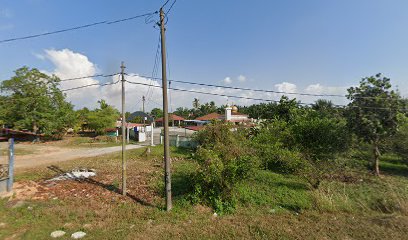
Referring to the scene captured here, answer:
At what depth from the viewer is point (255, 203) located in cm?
875

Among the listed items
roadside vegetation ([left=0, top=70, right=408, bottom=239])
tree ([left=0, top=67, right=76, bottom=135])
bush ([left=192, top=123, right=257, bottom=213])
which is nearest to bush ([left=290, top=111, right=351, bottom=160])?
roadside vegetation ([left=0, top=70, right=408, bottom=239])

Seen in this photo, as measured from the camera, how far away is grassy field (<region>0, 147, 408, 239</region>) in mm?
6320

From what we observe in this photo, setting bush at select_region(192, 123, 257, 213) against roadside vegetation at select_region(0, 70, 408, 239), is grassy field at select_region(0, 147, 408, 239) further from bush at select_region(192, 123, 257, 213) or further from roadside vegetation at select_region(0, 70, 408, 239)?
bush at select_region(192, 123, 257, 213)

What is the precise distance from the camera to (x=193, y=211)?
7.72 m

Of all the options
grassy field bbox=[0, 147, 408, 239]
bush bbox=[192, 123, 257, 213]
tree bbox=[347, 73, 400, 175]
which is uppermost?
tree bbox=[347, 73, 400, 175]

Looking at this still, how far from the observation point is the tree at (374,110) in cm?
1352

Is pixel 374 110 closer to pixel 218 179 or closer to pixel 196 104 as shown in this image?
pixel 218 179

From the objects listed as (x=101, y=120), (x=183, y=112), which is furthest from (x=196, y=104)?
(x=101, y=120)

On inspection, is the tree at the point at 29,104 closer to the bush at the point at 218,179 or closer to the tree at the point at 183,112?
the bush at the point at 218,179

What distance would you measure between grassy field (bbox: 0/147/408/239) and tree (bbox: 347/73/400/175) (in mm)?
3153

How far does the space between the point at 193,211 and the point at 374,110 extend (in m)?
12.8

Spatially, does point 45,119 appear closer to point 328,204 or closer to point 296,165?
point 296,165

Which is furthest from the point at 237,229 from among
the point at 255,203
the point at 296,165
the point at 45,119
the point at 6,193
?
the point at 45,119

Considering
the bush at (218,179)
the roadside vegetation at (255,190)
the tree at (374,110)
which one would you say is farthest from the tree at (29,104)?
the tree at (374,110)
